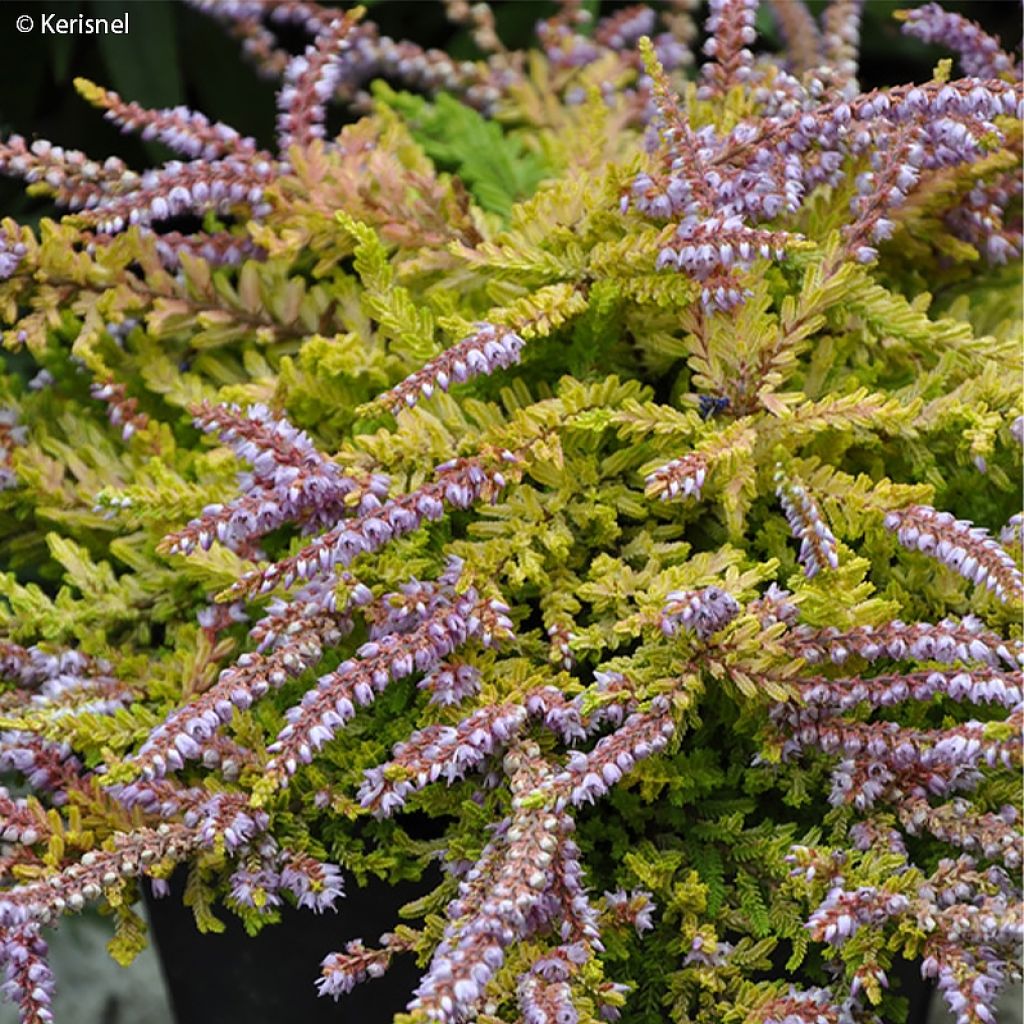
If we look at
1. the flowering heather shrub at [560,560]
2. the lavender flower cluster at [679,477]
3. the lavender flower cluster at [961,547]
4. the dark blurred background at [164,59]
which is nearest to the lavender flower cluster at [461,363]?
the flowering heather shrub at [560,560]

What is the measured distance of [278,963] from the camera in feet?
3.92

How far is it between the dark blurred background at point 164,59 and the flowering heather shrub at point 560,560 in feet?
1.91

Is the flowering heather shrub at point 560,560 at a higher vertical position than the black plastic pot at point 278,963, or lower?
higher

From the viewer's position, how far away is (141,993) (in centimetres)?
188

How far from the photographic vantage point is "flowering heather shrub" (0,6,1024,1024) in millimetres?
957

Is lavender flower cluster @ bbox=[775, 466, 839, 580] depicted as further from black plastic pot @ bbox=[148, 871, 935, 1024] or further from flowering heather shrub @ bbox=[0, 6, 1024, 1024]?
black plastic pot @ bbox=[148, 871, 935, 1024]

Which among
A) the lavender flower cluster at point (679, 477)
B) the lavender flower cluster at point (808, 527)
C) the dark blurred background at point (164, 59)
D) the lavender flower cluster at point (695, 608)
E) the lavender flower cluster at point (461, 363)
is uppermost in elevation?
the dark blurred background at point (164, 59)

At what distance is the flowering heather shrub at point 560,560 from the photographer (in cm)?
96

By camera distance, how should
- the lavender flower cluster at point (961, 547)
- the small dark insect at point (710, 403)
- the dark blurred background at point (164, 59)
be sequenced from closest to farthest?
1. the lavender flower cluster at point (961, 547)
2. the small dark insect at point (710, 403)
3. the dark blurred background at point (164, 59)

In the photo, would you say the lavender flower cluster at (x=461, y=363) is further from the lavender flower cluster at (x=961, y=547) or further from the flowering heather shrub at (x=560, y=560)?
the lavender flower cluster at (x=961, y=547)

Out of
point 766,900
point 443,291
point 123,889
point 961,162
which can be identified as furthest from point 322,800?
point 961,162

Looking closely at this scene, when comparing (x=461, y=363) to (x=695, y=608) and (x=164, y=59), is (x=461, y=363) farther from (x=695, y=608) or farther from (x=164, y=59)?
(x=164, y=59)

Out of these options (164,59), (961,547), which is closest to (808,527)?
(961,547)

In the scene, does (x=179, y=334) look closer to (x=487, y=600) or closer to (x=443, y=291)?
(x=443, y=291)
